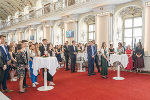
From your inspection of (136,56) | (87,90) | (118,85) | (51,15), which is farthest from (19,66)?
(51,15)

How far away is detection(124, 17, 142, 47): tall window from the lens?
924 cm

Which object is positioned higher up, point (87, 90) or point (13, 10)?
point (13, 10)

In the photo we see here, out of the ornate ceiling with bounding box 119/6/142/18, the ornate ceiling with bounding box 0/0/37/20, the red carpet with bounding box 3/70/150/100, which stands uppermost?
the ornate ceiling with bounding box 0/0/37/20

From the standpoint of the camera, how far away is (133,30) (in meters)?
9.55

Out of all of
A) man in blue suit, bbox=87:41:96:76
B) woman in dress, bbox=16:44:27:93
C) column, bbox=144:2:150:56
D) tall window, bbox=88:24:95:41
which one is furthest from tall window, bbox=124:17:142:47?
woman in dress, bbox=16:44:27:93

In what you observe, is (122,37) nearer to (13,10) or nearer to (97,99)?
(97,99)

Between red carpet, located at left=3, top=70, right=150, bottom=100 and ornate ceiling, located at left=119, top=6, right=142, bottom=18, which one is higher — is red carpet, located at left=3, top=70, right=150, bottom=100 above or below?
below

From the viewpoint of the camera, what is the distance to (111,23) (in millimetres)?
9734

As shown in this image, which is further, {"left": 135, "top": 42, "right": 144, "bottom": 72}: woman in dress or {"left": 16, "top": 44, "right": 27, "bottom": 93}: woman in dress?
{"left": 135, "top": 42, "right": 144, "bottom": 72}: woman in dress

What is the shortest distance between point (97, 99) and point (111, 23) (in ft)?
22.9

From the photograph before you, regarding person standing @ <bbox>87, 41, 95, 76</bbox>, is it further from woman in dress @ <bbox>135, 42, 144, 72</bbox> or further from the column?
the column

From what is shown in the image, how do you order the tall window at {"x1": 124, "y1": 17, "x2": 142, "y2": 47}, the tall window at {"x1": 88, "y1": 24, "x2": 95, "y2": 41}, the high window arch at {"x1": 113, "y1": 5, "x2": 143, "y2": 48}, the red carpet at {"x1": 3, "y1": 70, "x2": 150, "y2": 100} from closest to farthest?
the red carpet at {"x1": 3, "y1": 70, "x2": 150, "y2": 100}, the high window arch at {"x1": 113, "y1": 5, "x2": 143, "y2": 48}, the tall window at {"x1": 124, "y1": 17, "x2": 142, "y2": 47}, the tall window at {"x1": 88, "y1": 24, "x2": 95, "y2": 41}

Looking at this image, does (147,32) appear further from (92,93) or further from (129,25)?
(92,93)

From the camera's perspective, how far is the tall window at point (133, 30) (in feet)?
30.3
